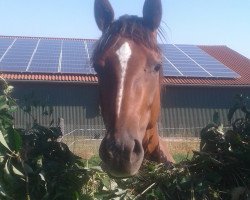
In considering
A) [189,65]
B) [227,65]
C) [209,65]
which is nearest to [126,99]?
[189,65]

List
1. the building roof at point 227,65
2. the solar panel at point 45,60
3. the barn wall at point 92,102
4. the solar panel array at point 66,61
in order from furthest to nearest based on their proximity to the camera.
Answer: the building roof at point 227,65 → the barn wall at point 92,102 → the solar panel at point 45,60 → the solar panel array at point 66,61

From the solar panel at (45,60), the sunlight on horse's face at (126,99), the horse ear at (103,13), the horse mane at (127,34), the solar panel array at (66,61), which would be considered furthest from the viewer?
the solar panel at (45,60)

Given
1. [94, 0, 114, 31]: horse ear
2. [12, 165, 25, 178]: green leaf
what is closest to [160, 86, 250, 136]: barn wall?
[94, 0, 114, 31]: horse ear

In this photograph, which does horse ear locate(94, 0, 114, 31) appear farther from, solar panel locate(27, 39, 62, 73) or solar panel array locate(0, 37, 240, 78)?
solar panel locate(27, 39, 62, 73)

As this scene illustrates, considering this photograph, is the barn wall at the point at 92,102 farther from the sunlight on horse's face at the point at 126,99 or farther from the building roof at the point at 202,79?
the sunlight on horse's face at the point at 126,99

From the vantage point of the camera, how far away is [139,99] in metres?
2.86

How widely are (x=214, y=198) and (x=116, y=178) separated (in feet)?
2.15

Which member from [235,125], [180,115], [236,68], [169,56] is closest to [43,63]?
[169,56]

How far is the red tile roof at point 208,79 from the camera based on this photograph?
16.7 m

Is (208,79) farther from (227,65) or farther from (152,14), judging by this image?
(152,14)

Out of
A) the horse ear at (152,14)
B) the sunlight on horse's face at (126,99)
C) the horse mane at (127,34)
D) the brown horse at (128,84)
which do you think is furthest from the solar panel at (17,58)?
the sunlight on horse's face at (126,99)

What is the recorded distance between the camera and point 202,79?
710 inches

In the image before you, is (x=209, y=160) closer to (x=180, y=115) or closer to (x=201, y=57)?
(x=201, y=57)

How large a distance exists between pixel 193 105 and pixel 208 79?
223cm
